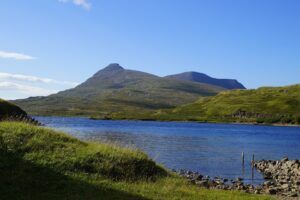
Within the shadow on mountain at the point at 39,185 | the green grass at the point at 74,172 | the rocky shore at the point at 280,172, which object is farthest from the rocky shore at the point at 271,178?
the shadow on mountain at the point at 39,185

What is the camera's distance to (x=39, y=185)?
23141mm

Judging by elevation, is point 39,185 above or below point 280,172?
above

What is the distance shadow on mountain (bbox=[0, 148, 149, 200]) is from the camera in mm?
21906

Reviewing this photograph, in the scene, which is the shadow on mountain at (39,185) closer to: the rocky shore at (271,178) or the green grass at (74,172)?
the green grass at (74,172)

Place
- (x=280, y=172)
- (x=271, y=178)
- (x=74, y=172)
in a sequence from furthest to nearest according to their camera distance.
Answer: (x=280, y=172) < (x=271, y=178) < (x=74, y=172)

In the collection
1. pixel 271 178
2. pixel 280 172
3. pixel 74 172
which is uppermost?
pixel 74 172

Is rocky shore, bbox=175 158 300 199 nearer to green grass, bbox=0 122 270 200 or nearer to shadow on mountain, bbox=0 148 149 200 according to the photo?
green grass, bbox=0 122 270 200

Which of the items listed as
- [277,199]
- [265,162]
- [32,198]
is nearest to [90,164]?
[32,198]

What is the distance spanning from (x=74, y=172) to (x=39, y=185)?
2947 millimetres

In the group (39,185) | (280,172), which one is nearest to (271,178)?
(280,172)

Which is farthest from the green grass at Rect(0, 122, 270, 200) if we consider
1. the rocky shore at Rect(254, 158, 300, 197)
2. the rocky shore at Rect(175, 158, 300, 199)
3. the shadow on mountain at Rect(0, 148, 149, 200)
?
the rocky shore at Rect(254, 158, 300, 197)

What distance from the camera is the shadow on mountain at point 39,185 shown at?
2191 cm

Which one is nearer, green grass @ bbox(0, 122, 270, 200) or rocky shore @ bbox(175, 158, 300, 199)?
green grass @ bbox(0, 122, 270, 200)

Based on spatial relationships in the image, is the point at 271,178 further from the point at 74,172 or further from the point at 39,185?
the point at 39,185
